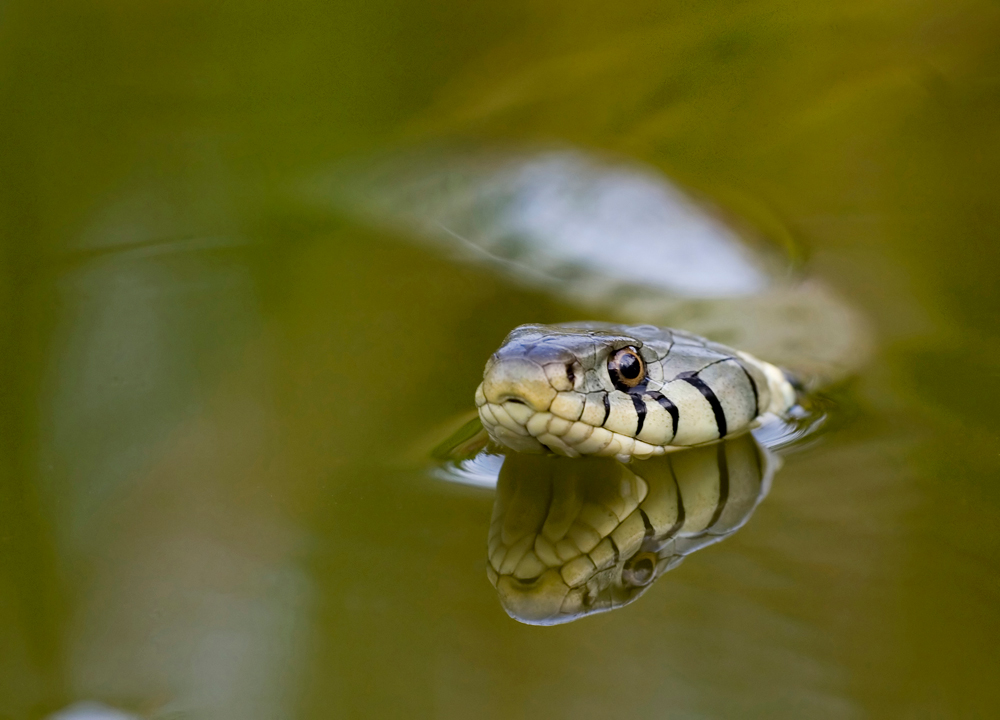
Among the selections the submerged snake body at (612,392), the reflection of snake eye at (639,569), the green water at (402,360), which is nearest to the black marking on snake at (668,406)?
the submerged snake body at (612,392)

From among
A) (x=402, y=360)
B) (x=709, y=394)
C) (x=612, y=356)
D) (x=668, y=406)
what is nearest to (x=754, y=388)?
(x=709, y=394)

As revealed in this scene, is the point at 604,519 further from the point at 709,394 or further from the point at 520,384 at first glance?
the point at 709,394

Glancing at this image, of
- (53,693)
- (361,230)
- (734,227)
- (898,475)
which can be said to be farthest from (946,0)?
(53,693)

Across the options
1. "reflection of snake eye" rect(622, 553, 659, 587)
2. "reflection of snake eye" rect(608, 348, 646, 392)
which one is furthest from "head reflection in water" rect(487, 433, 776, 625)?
"reflection of snake eye" rect(608, 348, 646, 392)

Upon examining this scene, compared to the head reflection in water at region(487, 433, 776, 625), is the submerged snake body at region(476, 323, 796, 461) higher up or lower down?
higher up

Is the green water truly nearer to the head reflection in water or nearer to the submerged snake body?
the head reflection in water

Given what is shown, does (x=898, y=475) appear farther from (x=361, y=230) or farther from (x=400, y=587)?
(x=361, y=230)

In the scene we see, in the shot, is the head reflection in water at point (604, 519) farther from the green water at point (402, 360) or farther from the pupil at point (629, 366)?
the pupil at point (629, 366)
